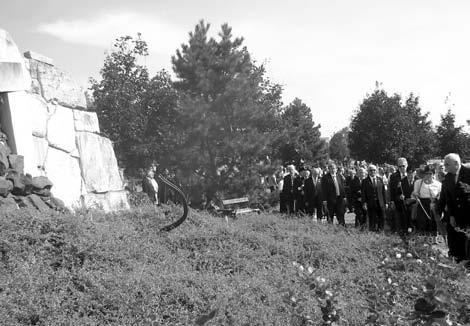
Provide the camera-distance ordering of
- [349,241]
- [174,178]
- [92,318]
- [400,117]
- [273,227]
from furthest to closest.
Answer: [400,117]
[174,178]
[273,227]
[349,241]
[92,318]

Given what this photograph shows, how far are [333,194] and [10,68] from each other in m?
7.45

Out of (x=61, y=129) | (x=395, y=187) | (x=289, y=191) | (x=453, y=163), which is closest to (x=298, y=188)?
(x=289, y=191)

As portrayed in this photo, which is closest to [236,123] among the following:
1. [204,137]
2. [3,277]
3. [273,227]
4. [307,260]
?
[204,137]

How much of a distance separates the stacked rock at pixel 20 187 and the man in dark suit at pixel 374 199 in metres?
6.56

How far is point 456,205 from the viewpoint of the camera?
6.79 metres

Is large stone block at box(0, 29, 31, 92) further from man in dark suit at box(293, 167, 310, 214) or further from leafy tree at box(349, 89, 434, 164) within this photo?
leafy tree at box(349, 89, 434, 164)

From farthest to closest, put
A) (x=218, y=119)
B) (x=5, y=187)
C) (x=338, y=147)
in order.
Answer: (x=338, y=147) < (x=218, y=119) < (x=5, y=187)

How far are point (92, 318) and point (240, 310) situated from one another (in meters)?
1.34

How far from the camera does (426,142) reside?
27.4 metres

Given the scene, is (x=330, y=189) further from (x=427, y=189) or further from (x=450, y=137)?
(x=450, y=137)

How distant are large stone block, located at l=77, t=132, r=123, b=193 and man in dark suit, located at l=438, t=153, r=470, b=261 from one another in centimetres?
621

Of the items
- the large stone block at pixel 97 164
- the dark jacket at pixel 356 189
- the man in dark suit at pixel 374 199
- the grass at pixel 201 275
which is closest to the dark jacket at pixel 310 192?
the dark jacket at pixel 356 189

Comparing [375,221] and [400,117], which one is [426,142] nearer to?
[400,117]

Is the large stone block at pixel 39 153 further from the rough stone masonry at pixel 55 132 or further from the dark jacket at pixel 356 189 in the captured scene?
the dark jacket at pixel 356 189
